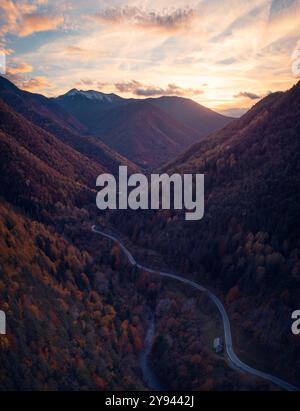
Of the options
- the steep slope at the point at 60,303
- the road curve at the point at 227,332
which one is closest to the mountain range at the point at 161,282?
the steep slope at the point at 60,303

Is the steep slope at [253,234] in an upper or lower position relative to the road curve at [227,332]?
upper

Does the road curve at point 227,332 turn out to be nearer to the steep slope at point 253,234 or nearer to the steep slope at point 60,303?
the steep slope at point 253,234

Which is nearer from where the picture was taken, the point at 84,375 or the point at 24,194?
the point at 84,375

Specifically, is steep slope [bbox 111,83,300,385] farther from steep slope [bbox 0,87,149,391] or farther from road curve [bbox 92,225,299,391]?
steep slope [bbox 0,87,149,391]

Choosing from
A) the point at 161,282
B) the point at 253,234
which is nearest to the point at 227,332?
the point at 161,282

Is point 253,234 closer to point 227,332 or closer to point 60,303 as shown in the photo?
point 227,332

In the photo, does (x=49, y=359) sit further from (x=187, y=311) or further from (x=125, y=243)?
(x=125, y=243)

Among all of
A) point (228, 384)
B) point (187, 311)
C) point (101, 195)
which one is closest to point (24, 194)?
point (101, 195)
